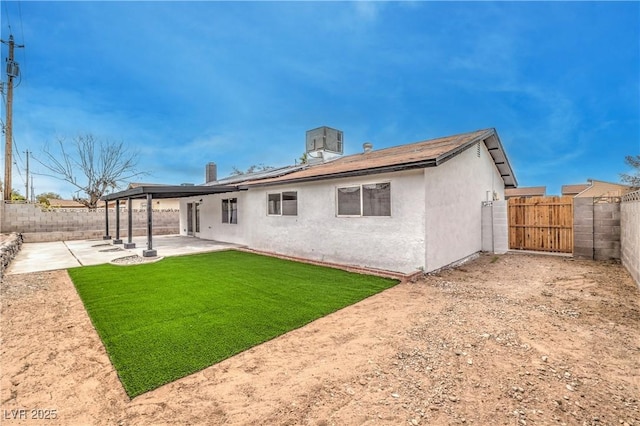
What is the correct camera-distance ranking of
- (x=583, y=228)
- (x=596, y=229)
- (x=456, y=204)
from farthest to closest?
(x=583, y=228), (x=596, y=229), (x=456, y=204)

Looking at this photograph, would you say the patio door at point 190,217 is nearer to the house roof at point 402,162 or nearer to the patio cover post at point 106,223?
the patio cover post at point 106,223

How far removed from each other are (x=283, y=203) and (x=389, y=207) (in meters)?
4.45

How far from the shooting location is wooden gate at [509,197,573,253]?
9648 millimetres

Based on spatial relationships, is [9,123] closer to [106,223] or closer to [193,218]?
[106,223]

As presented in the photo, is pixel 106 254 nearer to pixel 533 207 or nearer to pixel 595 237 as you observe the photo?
pixel 533 207

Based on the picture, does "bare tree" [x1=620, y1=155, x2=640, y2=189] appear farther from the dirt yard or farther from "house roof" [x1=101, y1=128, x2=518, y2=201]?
the dirt yard

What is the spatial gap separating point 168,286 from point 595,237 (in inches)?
476

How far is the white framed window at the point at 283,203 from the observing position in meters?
10.2

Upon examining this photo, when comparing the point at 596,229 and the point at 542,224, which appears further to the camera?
the point at 542,224

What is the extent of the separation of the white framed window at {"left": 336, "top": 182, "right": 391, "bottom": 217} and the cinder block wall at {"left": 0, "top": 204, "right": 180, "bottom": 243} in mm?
14951

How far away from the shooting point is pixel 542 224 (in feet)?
33.4

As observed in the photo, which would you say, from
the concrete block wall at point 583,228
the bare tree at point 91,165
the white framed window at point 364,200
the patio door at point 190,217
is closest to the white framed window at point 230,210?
the patio door at point 190,217

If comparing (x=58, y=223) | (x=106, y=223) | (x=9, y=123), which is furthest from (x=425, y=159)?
(x=9, y=123)

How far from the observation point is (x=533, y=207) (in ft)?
33.9
